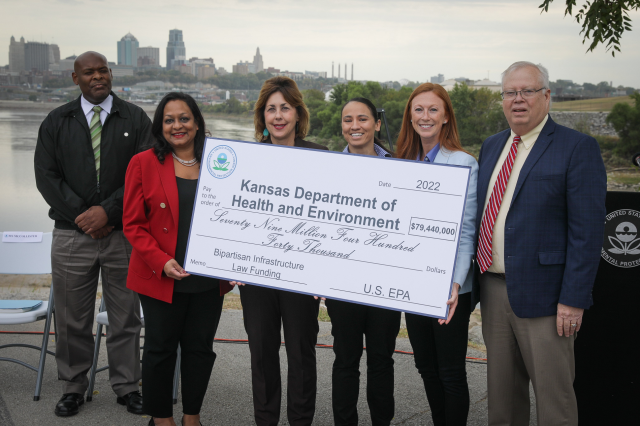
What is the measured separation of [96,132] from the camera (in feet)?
9.97

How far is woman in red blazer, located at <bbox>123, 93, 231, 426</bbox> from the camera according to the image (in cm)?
245

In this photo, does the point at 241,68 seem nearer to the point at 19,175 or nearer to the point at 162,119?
the point at 19,175

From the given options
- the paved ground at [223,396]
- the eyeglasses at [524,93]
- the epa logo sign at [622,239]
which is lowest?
the paved ground at [223,396]

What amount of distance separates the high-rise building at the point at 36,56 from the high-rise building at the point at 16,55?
0.17 ft

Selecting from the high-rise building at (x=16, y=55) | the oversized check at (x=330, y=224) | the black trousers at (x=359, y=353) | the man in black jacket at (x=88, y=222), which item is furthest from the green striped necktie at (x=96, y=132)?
the high-rise building at (x=16, y=55)

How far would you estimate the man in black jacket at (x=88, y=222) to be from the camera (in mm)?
2975

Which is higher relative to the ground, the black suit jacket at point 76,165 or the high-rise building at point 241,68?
the high-rise building at point 241,68

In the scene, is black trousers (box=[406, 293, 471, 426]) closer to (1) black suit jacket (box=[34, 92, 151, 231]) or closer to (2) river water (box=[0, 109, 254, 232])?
(1) black suit jacket (box=[34, 92, 151, 231])

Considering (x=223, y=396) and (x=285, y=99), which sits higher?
(x=285, y=99)

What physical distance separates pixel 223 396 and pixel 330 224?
1.65 m

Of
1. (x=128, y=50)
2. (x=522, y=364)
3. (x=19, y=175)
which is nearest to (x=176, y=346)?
(x=522, y=364)

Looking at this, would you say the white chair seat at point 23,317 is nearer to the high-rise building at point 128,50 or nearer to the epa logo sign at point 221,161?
the epa logo sign at point 221,161

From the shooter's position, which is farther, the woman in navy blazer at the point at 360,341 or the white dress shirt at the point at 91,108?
the white dress shirt at the point at 91,108

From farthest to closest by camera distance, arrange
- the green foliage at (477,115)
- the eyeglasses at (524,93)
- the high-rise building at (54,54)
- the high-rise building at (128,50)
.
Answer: the green foliage at (477,115)
the high-rise building at (128,50)
the high-rise building at (54,54)
the eyeglasses at (524,93)
